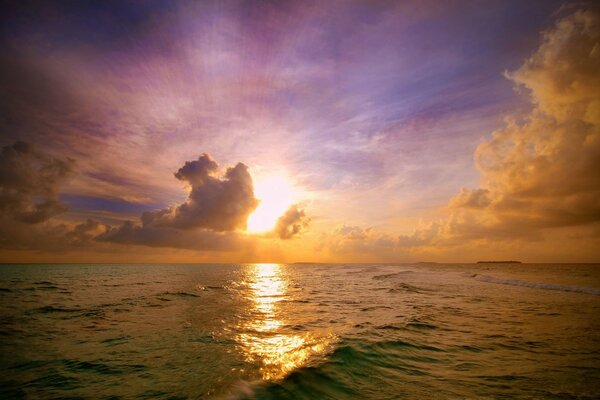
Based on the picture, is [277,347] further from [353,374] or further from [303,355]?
[353,374]

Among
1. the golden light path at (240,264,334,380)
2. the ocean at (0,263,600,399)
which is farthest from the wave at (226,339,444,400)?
the golden light path at (240,264,334,380)

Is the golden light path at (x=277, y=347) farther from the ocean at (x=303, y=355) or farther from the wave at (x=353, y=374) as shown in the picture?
the wave at (x=353, y=374)

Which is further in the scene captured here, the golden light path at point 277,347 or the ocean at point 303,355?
the golden light path at point 277,347

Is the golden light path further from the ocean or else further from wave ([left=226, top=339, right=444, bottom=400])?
wave ([left=226, top=339, right=444, bottom=400])

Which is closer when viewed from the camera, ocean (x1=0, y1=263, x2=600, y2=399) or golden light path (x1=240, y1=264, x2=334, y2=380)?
ocean (x1=0, y1=263, x2=600, y2=399)

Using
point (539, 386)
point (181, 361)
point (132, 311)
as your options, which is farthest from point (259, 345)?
point (132, 311)

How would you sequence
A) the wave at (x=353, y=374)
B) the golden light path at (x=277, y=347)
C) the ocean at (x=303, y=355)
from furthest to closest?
the golden light path at (x=277, y=347)
the ocean at (x=303, y=355)
the wave at (x=353, y=374)

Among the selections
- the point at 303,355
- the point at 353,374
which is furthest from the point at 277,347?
the point at 353,374

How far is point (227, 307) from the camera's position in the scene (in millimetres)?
23922

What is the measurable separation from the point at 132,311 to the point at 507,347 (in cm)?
2345

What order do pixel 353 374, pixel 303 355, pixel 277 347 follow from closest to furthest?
pixel 353 374, pixel 303 355, pixel 277 347

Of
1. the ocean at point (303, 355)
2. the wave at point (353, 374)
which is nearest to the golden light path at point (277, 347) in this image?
the ocean at point (303, 355)

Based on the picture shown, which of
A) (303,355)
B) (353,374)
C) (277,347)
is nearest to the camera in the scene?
(353,374)

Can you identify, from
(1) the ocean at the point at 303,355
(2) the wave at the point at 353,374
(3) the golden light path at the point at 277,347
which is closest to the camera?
(2) the wave at the point at 353,374
